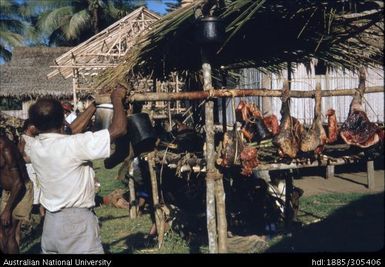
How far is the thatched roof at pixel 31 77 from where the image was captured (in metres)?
23.6

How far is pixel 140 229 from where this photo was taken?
784cm

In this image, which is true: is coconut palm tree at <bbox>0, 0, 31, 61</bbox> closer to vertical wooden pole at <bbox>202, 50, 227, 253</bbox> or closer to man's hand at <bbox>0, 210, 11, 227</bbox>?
man's hand at <bbox>0, 210, 11, 227</bbox>

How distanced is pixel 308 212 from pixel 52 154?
6.00 meters

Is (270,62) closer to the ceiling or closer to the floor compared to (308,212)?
closer to the ceiling

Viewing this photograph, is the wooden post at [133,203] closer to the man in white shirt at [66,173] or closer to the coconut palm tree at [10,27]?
the man in white shirt at [66,173]

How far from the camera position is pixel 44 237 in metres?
3.68

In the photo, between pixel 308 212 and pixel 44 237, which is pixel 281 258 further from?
pixel 308 212

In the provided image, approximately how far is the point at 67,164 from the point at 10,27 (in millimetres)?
29740

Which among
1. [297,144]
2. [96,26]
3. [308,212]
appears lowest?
[308,212]

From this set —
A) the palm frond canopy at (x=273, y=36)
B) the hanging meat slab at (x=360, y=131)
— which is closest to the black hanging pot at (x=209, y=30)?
the palm frond canopy at (x=273, y=36)

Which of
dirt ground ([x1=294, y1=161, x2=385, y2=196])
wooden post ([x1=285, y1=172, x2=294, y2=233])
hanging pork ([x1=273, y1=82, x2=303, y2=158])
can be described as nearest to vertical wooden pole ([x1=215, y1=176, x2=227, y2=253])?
hanging pork ([x1=273, y1=82, x2=303, y2=158])

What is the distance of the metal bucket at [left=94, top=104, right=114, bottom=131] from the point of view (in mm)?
4246

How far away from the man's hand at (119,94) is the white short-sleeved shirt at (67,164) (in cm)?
41

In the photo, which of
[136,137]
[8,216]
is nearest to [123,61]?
[136,137]
